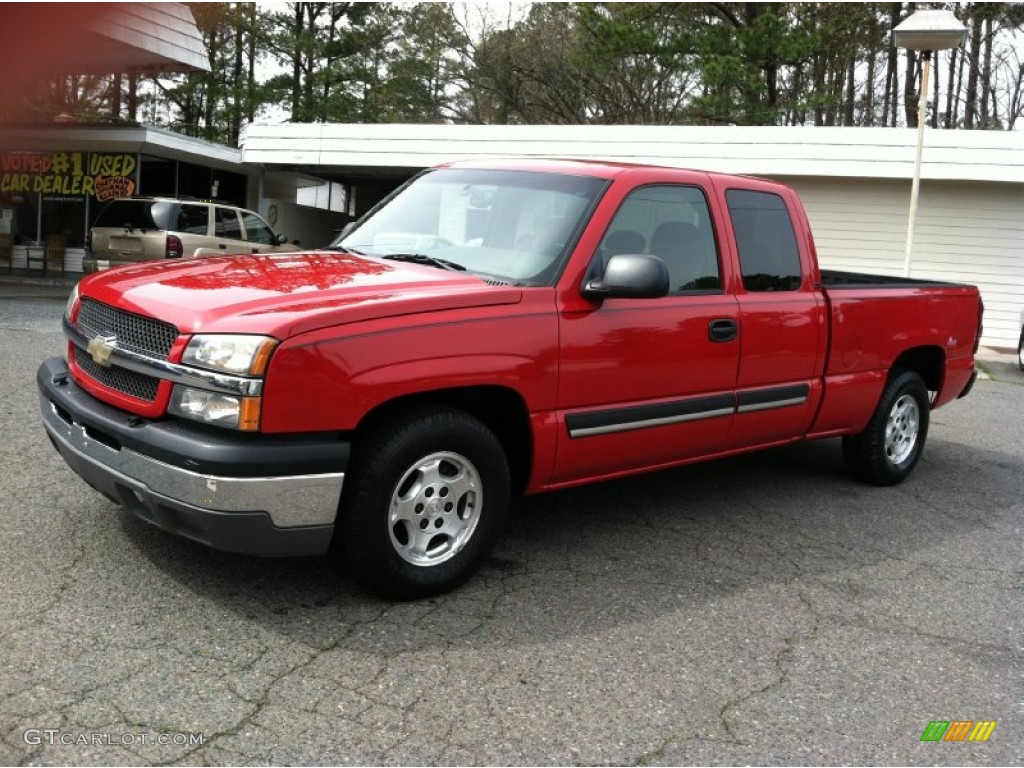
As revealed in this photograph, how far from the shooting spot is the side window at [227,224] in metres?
16.5

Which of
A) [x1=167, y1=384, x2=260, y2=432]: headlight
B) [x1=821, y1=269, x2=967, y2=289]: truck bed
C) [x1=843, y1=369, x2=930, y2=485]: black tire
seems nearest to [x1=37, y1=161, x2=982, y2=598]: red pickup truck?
[x1=167, y1=384, x2=260, y2=432]: headlight

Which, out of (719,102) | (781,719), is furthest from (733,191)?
(719,102)

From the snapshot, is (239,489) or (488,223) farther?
(488,223)

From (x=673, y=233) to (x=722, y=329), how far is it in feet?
1.77

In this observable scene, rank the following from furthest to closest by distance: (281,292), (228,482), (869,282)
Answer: (869,282) < (281,292) < (228,482)

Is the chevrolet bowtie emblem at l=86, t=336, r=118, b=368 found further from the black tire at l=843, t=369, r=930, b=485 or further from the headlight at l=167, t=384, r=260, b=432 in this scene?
the black tire at l=843, t=369, r=930, b=485

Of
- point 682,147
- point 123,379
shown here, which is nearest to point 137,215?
point 682,147

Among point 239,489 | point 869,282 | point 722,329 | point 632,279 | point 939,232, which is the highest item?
point 939,232

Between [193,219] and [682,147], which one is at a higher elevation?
[682,147]

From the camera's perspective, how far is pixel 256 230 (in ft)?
58.0

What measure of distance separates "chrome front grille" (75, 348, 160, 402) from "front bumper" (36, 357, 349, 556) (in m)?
0.10

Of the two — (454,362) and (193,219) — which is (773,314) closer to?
(454,362)

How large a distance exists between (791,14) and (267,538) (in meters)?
26.3

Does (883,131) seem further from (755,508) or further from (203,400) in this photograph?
(203,400)
